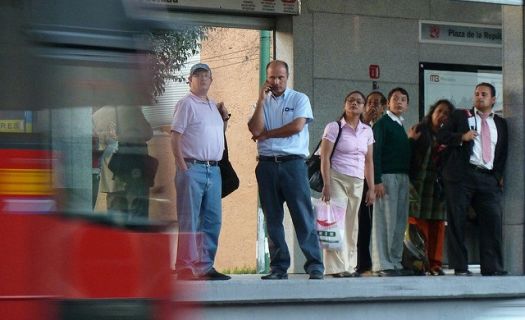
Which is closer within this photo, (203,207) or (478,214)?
(203,207)

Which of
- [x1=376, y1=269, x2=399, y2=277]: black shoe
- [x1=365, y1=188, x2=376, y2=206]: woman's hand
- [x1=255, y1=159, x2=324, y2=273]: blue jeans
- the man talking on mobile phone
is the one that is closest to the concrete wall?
[x1=365, y1=188, x2=376, y2=206]: woman's hand

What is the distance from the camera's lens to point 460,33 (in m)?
13.7

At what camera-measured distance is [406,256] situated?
38.1 ft

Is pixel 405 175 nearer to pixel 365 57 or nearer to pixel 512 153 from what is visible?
pixel 512 153

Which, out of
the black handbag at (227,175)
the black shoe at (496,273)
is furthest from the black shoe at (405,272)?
the black handbag at (227,175)

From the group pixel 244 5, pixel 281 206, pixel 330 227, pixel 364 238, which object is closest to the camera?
pixel 281 206

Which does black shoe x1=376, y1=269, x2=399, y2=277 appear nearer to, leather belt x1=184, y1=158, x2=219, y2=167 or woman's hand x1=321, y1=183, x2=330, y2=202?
woman's hand x1=321, y1=183, x2=330, y2=202

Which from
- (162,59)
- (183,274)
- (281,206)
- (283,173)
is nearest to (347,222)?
(281,206)

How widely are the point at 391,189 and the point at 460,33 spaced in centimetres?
331

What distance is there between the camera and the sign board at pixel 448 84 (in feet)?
44.3

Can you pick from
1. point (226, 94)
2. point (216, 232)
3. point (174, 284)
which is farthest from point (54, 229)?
point (226, 94)

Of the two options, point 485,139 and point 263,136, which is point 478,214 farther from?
point 263,136

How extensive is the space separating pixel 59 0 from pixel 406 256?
24.3 feet

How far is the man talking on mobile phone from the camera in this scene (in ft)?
32.5
